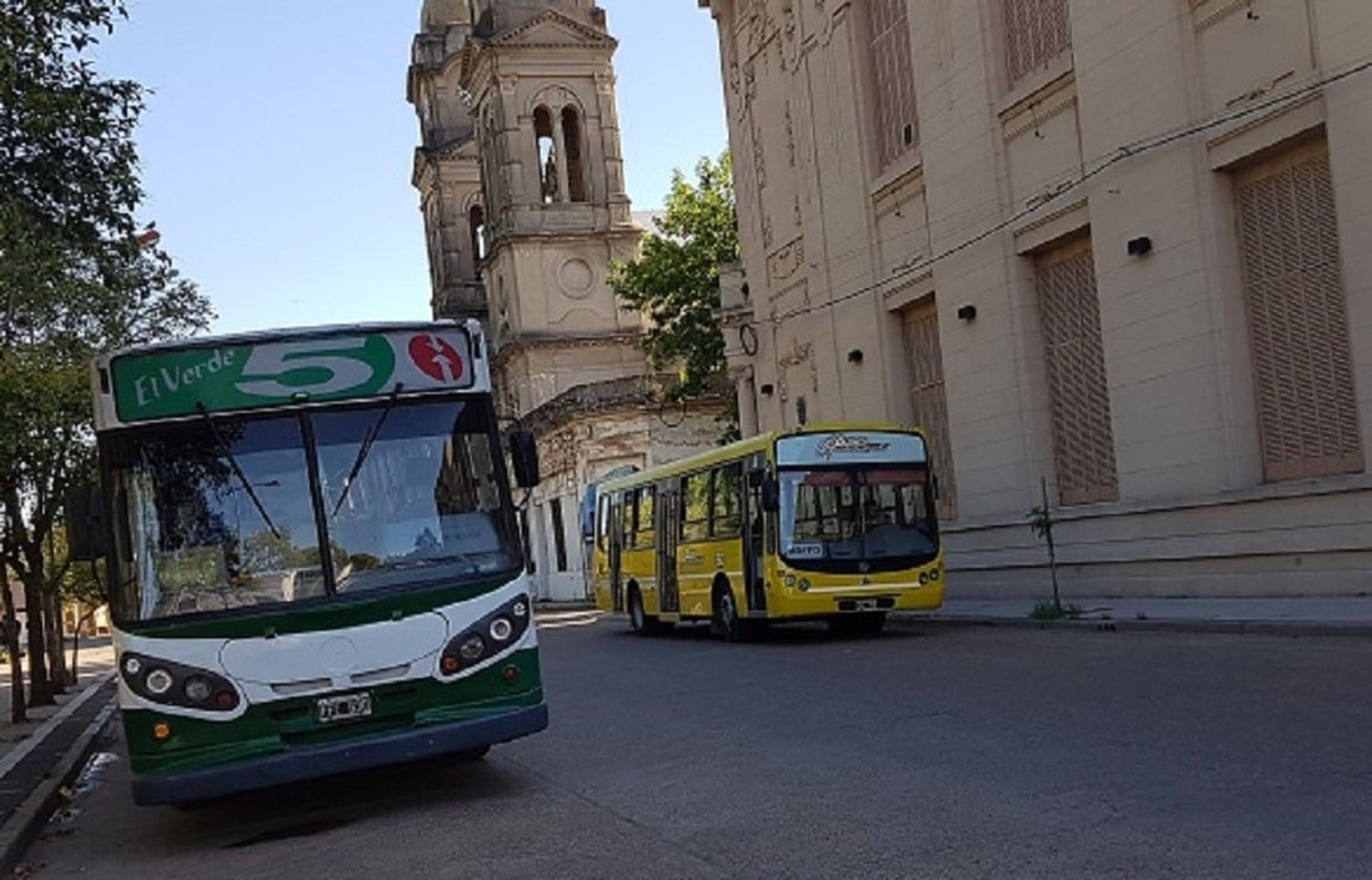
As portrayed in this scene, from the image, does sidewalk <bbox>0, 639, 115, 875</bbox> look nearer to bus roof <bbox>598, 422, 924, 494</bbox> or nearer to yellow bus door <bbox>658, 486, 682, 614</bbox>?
yellow bus door <bbox>658, 486, 682, 614</bbox>

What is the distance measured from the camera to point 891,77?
28078mm

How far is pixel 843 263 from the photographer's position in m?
30.4

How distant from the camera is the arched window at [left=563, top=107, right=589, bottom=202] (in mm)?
59656

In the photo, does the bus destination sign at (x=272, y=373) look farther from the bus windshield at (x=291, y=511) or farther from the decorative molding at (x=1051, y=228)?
the decorative molding at (x=1051, y=228)

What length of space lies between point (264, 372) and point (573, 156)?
168ft

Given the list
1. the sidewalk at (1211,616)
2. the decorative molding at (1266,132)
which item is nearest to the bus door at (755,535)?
the sidewalk at (1211,616)

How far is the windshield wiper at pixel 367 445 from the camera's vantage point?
32.3 feet

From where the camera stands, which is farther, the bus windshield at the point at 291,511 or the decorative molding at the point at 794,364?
the decorative molding at the point at 794,364

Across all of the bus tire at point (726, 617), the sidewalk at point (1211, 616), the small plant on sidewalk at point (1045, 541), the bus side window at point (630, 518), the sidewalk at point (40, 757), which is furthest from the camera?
the bus side window at point (630, 518)

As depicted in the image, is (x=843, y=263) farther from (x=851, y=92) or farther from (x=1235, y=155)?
(x=1235, y=155)

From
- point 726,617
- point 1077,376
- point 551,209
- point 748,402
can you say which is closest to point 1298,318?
point 1077,376

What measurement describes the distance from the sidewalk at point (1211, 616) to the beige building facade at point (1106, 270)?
46cm

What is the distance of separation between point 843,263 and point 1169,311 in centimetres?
1092

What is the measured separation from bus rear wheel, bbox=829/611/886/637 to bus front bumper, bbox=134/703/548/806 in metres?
12.2
